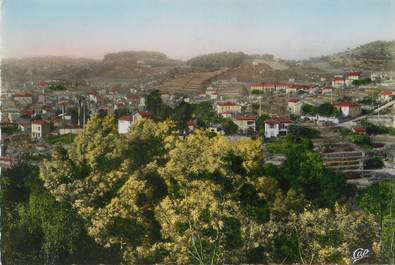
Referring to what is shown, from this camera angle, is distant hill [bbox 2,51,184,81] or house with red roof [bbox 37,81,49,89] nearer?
distant hill [bbox 2,51,184,81]

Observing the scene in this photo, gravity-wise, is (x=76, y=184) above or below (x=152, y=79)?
below

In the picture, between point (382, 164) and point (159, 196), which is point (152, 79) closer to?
point (159, 196)

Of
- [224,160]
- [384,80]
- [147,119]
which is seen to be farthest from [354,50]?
[147,119]

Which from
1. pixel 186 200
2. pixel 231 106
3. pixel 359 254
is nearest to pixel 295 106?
pixel 231 106

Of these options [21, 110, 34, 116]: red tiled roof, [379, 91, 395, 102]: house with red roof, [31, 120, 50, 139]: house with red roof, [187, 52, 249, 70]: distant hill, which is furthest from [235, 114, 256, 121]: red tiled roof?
[21, 110, 34, 116]: red tiled roof

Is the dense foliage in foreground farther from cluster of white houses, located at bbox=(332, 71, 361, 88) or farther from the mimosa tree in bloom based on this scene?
cluster of white houses, located at bbox=(332, 71, 361, 88)

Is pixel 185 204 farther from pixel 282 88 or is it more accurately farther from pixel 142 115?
pixel 282 88

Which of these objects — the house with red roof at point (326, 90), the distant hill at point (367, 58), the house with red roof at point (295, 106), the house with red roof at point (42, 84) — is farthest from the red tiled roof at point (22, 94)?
the house with red roof at point (326, 90)
